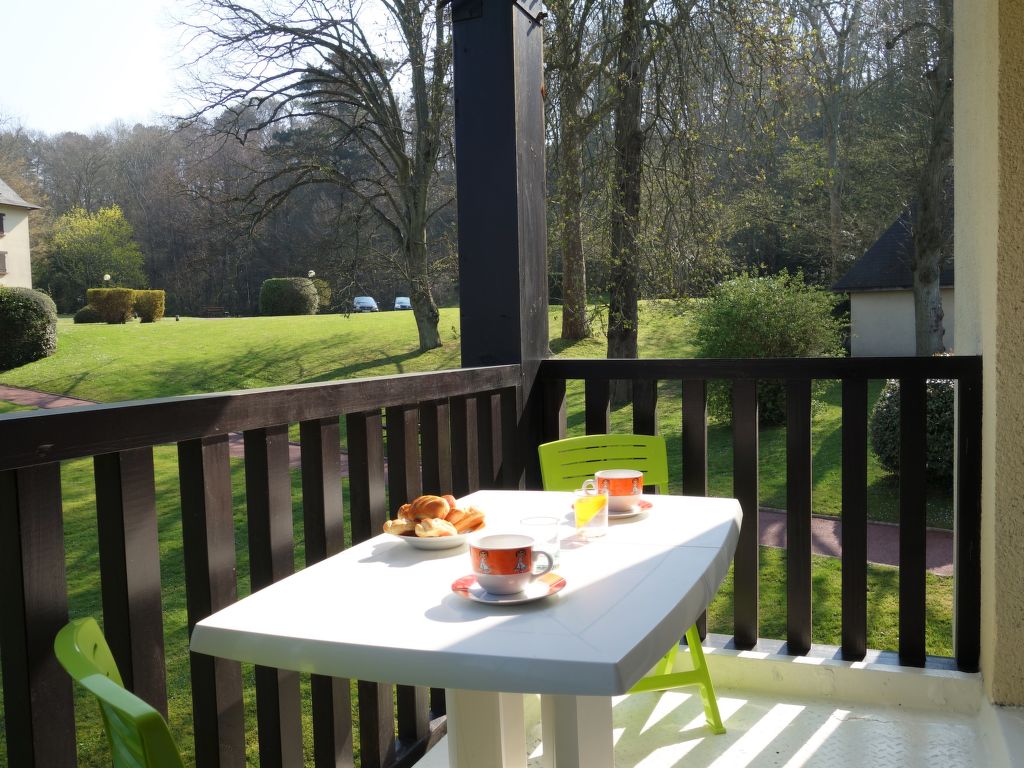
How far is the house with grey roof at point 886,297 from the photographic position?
15.9 meters

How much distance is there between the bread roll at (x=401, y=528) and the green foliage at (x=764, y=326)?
775cm

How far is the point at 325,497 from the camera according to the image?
1.85 m

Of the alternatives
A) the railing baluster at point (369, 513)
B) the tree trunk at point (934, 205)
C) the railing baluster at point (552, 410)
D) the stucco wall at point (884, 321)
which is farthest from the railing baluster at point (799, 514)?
the stucco wall at point (884, 321)

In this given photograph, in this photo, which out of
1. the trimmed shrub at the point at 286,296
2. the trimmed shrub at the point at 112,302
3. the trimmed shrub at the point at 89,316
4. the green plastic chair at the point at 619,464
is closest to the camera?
the green plastic chair at the point at 619,464

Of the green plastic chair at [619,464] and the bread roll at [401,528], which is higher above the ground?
the bread roll at [401,528]

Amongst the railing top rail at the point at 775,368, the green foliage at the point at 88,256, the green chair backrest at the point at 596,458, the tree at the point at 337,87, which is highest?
the tree at the point at 337,87

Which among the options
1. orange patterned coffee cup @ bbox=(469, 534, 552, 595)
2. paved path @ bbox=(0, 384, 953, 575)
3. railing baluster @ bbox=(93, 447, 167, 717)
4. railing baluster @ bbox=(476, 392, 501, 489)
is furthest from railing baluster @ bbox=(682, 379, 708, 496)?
paved path @ bbox=(0, 384, 953, 575)

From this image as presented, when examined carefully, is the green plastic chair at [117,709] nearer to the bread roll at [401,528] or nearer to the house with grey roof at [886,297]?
the bread roll at [401,528]

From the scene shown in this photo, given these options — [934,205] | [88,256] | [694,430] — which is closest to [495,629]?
[694,430]

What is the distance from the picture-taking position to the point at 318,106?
13266 millimetres

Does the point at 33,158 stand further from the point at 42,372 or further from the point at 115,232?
the point at 42,372

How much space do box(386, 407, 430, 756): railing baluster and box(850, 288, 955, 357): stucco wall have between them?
15.3 meters

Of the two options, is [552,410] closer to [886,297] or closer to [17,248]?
[886,297]

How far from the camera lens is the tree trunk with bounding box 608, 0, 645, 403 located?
294 inches
